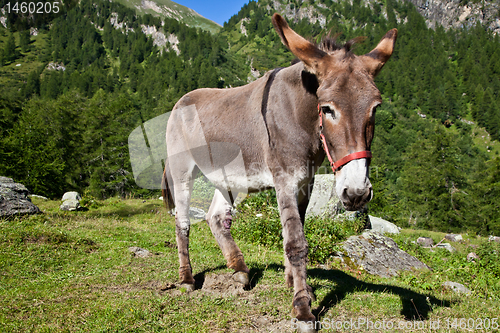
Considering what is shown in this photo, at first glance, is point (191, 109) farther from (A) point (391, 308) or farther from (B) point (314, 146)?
(A) point (391, 308)

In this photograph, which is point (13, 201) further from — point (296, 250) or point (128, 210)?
point (296, 250)

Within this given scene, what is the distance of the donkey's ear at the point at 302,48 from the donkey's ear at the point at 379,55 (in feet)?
1.41

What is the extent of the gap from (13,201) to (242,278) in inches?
361

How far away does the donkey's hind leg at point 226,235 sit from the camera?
4.17 metres

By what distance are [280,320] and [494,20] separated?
27642 centimetres

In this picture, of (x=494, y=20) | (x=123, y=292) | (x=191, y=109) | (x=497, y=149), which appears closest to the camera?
(x=123, y=292)

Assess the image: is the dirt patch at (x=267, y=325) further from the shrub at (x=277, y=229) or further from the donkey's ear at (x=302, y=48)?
the shrub at (x=277, y=229)

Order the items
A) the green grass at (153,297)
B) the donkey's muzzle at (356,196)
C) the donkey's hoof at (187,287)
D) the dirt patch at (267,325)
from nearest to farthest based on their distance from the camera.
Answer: the donkey's muzzle at (356,196) < the dirt patch at (267,325) < the green grass at (153,297) < the donkey's hoof at (187,287)

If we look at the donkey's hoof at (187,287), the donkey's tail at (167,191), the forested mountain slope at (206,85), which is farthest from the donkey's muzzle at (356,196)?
the donkey's tail at (167,191)

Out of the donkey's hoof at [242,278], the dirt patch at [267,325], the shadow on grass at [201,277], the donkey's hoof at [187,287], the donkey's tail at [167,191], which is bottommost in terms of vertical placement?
the shadow on grass at [201,277]

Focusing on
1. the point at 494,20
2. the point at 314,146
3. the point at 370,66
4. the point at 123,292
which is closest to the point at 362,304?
the point at 314,146

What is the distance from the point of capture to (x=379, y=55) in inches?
Result: 112

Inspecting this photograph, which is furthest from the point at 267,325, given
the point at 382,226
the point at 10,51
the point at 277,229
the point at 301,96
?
the point at 10,51

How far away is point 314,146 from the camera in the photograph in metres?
3.03
